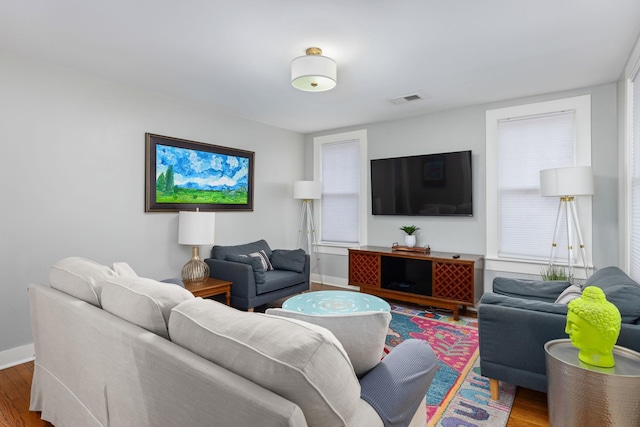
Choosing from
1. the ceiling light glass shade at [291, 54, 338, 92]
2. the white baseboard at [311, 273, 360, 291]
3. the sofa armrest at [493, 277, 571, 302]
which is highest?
the ceiling light glass shade at [291, 54, 338, 92]

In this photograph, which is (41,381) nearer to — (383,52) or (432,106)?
(383,52)

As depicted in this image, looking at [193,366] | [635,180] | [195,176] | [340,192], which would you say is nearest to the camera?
[193,366]

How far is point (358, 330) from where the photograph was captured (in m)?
1.21

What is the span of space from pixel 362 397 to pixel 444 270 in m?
2.90

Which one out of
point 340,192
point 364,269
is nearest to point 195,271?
point 364,269

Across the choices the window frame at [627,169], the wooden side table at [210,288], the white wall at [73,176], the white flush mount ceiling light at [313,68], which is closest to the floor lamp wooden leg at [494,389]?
the window frame at [627,169]

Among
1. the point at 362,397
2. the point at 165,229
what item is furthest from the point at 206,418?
the point at 165,229

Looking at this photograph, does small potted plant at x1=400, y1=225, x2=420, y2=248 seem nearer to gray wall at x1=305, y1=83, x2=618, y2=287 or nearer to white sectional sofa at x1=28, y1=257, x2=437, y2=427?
gray wall at x1=305, y1=83, x2=618, y2=287

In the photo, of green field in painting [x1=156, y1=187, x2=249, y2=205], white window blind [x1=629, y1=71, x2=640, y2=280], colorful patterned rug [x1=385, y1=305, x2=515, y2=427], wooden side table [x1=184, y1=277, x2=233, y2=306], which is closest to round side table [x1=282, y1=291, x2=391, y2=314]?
colorful patterned rug [x1=385, y1=305, x2=515, y2=427]

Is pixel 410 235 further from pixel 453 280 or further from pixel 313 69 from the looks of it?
pixel 313 69

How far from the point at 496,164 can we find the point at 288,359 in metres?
3.81

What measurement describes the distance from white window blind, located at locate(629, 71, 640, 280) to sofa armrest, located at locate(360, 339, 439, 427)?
2289 millimetres

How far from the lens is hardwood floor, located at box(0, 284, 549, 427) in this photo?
6.36ft

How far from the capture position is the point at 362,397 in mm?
1123
